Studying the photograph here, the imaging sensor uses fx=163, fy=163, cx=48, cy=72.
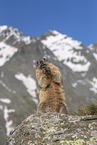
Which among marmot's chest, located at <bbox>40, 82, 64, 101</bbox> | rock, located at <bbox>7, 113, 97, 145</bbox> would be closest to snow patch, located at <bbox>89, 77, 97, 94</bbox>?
marmot's chest, located at <bbox>40, 82, 64, 101</bbox>

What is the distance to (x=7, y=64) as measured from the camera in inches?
3999

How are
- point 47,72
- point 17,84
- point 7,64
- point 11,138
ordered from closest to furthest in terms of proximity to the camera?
point 11,138 → point 47,72 → point 17,84 → point 7,64

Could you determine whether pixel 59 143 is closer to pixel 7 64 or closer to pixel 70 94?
pixel 70 94

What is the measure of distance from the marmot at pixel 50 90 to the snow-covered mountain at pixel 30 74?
38.8m

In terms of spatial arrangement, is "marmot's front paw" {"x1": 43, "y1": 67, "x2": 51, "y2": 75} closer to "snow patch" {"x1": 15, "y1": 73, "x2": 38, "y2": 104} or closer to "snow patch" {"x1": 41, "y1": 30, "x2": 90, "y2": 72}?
"snow patch" {"x1": 15, "y1": 73, "x2": 38, "y2": 104}

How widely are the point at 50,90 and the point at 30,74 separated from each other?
308 ft

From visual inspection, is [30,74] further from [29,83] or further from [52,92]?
[52,92]

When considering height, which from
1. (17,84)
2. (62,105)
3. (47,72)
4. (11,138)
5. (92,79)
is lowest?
(11,138)

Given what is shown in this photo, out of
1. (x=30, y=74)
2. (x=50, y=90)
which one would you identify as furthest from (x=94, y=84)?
(x=50, y=90)

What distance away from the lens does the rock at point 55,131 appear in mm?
3943

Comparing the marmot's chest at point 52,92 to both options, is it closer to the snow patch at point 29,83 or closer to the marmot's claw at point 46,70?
the marmot's claw at point 46,70

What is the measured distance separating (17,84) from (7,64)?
19379 mm

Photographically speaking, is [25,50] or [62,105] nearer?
[62,105]

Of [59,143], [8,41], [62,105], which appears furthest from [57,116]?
[8,41]
